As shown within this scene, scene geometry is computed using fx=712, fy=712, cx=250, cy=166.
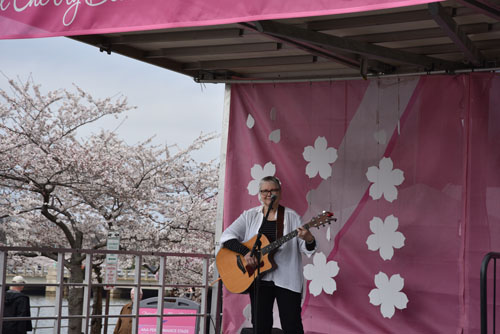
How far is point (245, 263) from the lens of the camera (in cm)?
593

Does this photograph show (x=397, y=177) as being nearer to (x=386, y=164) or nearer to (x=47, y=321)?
(x=386, y=164)

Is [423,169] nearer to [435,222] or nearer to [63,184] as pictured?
[435,222]

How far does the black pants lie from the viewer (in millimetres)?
5605

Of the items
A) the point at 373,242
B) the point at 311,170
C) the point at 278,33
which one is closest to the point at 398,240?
the point at 373,242

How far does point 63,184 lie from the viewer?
16125 mm

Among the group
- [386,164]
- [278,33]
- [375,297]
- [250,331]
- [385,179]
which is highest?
[278,33]

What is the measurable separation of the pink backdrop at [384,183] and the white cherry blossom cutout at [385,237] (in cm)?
1

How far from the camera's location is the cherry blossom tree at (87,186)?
1634cm

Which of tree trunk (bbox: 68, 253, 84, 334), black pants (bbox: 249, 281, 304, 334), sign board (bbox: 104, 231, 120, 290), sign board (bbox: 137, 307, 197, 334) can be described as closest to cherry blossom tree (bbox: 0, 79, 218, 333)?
tree trunk (bbox: 68, 253, 84, 334)

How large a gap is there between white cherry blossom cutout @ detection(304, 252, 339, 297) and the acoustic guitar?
1097 millimetres

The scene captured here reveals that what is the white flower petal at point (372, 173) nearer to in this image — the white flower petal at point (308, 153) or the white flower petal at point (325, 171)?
the white flower petal at point (325, 171)

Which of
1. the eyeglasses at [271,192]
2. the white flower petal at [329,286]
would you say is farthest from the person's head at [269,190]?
the white flower petal at [329,286]

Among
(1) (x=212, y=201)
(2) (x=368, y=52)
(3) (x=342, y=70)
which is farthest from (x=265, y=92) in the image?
(1) (x=212, y=201)

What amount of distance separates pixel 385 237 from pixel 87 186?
37.1 feet
